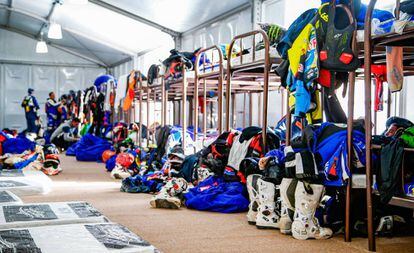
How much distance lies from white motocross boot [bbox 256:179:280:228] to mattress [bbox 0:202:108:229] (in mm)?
1168

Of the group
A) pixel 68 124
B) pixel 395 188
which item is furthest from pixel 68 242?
pixel 68 124

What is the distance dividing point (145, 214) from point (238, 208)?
2.73 ft

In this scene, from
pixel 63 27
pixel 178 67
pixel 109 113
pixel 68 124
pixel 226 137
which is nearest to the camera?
pixel 226 137

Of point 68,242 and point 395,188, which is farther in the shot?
point 395,188

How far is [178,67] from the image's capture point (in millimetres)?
6621

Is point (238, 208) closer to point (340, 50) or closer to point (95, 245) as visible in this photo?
point (340, 50)

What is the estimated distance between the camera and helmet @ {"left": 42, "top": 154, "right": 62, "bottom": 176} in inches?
269

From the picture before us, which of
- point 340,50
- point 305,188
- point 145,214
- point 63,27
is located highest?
point 63,27

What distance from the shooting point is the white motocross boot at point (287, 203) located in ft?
10.8

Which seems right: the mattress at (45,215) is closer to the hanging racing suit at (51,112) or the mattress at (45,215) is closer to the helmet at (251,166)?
the helmet at (251,166)

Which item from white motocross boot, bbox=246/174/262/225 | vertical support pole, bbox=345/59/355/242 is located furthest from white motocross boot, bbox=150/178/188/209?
vertical support pole, bbox=345/59/355/242

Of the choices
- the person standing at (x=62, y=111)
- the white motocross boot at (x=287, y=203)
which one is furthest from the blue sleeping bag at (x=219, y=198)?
the person standing at (x=62, y=111)

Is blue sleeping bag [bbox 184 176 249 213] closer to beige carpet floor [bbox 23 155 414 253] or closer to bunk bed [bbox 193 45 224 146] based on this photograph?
beige carpet floor [bbox 23 155 414 253]

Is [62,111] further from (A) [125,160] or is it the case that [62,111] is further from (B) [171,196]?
(B) [171,196]
